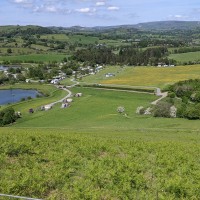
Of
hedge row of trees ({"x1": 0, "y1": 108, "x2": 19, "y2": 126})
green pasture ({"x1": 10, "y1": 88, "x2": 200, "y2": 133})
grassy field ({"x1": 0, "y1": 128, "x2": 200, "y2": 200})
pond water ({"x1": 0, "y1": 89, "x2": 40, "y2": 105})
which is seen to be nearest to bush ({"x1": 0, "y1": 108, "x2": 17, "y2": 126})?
hedge row of trees ({"x1": 0, "y1": 108, "x2": 19, "y2": 126})

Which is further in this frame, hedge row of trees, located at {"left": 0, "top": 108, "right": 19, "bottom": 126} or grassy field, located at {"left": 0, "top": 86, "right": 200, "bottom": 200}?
hedge row of trees, located at {"left": 0, "top": 108, "right": 19, "bottom": 126}

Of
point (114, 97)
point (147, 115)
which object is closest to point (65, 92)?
point (114, 97)

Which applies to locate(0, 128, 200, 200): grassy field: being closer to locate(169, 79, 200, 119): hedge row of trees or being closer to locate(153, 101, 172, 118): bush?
locate(169, 79, 200, 119): hedge row of trees

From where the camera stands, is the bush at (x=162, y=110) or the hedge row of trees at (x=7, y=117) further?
the hedge row of trees at (x=7, y=117)

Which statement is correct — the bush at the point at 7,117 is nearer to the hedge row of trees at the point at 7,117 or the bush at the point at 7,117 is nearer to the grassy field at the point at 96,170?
the hedge row of trees at the point at 7,117

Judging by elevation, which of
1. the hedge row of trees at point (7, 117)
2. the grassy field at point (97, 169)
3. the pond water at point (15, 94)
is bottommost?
the pond water at point (15, 94)

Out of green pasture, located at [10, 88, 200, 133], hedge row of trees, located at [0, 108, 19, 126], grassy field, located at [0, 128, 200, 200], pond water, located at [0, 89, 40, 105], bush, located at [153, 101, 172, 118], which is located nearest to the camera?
grassy field, located at [0, 128, 200, 200]

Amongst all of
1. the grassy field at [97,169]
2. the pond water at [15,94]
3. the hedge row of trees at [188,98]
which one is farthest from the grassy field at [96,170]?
the pond water at [15,94]

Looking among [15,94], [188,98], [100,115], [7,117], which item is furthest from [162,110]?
[15,94]
